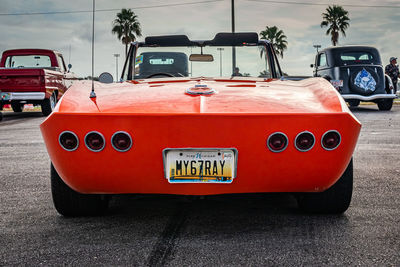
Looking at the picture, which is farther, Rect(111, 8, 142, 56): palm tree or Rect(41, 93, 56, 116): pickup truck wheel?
Rect(111, 8, 142, 56): palm tree

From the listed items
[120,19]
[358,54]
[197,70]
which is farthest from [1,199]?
[120,19]

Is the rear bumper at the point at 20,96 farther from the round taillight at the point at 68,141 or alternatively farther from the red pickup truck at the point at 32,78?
the round taillight at the point at 68,141

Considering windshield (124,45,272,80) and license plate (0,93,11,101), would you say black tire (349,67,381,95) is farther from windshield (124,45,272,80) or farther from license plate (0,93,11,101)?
windshield (124,45,272,80)

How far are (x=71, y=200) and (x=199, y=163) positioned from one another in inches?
40.2

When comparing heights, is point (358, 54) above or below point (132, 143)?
above

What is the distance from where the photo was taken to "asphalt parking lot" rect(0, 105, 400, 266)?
248 centimetres

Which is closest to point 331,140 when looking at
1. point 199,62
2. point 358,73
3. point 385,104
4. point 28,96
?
point 199,62

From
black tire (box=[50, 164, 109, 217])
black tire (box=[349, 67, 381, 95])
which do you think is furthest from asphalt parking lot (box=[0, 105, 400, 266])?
→ black tire (box=[349, 67, 381, 95])

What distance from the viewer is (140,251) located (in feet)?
8.45

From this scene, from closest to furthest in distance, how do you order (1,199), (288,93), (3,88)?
(288,93) → (1,199) → (3,88)

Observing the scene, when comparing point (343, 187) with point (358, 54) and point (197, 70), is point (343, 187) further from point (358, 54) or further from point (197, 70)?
point (358, 54)

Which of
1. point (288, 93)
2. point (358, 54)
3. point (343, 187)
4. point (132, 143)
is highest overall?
point (358, 54)

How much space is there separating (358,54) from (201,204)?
12.9 m

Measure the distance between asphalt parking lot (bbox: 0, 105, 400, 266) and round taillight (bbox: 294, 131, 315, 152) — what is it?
53cm
